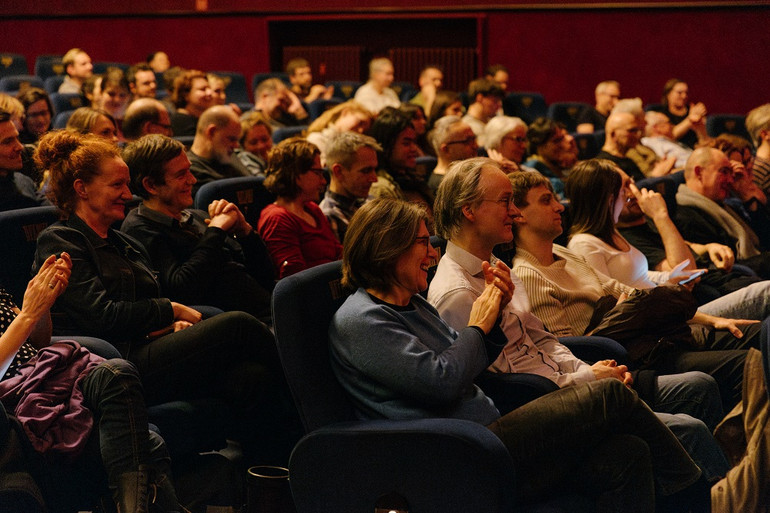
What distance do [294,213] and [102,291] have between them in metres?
1.09

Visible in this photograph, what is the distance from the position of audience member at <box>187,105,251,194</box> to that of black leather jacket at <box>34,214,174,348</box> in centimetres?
154

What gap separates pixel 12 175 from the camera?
3.54 m

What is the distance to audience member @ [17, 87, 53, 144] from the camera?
4.90 meters

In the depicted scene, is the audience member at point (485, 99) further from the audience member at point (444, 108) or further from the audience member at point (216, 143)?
the audience member at point (216, 143)

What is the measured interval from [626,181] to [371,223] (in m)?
1.79

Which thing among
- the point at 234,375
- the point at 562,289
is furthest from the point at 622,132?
the point at 234,375

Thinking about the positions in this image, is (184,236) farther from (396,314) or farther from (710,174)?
(710,174)

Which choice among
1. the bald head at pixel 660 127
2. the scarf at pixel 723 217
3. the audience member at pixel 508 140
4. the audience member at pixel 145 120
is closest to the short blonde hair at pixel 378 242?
the audience member at pixel 145 120

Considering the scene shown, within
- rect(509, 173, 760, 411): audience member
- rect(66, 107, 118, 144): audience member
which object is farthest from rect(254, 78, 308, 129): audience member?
rect(509, 173, 760, 411): audience member

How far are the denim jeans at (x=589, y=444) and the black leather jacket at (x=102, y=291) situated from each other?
0.97 meters

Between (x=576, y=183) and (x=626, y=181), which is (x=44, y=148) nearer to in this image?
(x=576, y=183)

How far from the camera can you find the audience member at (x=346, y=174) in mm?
3693

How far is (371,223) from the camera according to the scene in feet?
7.04

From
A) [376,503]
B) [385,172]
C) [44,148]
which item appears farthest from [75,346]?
[385,172]
